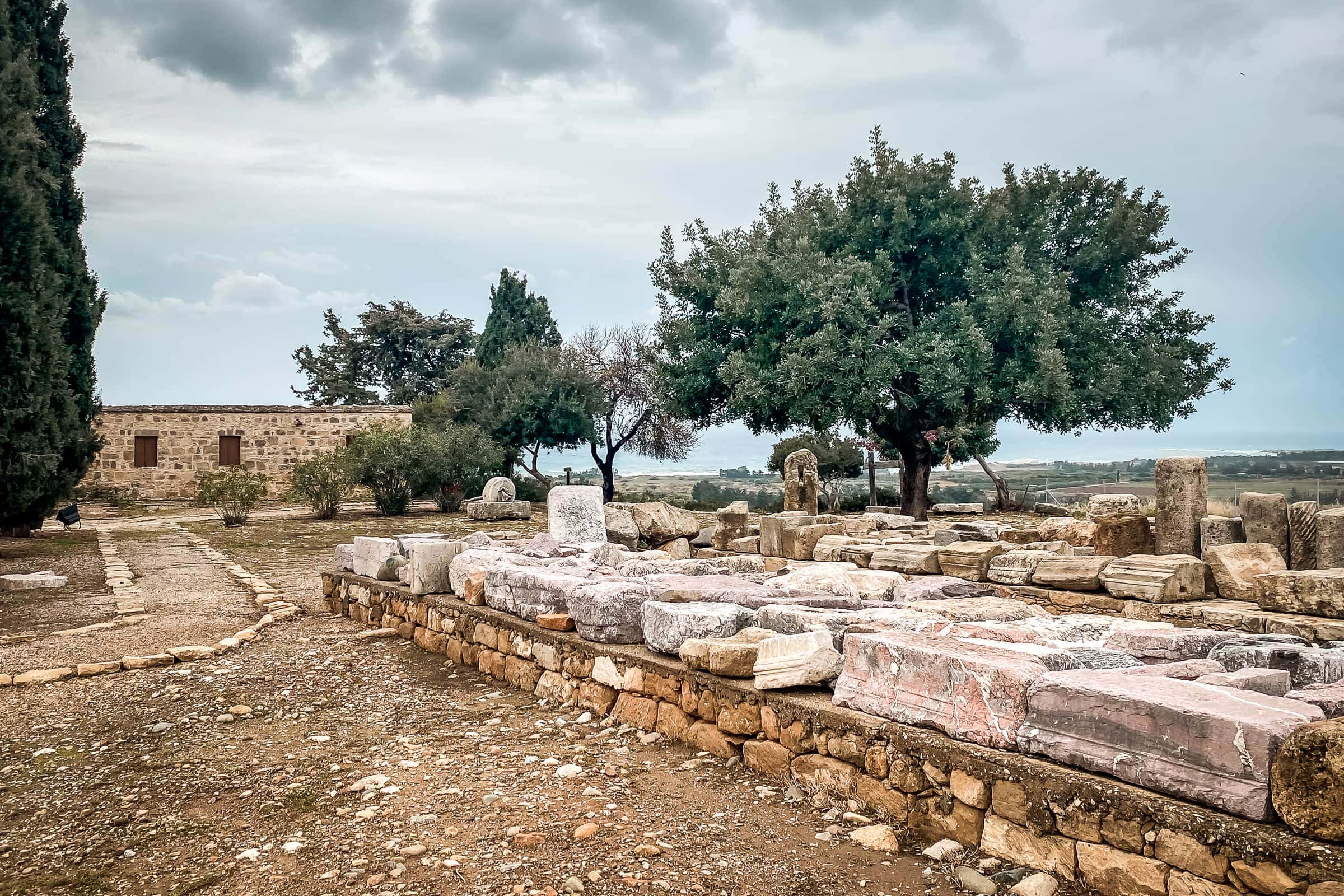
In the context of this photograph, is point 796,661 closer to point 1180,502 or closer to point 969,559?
point 969,559

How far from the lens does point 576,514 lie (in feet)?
30.7

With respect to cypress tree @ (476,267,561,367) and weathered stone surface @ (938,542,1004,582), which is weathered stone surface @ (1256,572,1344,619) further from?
cypress tree @ (476,267,561,367)

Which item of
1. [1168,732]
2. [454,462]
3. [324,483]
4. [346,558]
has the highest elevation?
[454,462]

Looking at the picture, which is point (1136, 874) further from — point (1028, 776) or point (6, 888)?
point (6, 888)

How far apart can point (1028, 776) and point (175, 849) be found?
2.99 m

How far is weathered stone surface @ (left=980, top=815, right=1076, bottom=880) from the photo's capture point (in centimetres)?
254

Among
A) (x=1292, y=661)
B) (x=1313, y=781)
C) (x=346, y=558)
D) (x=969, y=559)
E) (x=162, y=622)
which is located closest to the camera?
(x=1313, y=781)

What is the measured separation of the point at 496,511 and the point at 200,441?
13089mm

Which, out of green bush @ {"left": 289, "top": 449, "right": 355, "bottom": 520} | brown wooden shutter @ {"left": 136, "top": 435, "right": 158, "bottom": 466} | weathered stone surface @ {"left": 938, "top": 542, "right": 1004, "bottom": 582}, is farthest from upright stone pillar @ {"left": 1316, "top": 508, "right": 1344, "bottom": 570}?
brown wooden shutter @ {"left": 136, "top": 435, "right": 158, "bottom": 466}

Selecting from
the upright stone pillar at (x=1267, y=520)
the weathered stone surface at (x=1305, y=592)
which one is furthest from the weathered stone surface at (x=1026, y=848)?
the upright stone pillar at (x=1267, y=520)

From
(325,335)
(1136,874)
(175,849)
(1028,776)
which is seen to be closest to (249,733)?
(175,849)

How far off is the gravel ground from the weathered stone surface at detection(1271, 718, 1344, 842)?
6.83 metres

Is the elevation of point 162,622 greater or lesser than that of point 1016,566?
lesser

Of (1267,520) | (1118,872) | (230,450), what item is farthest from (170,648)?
(230,450)
